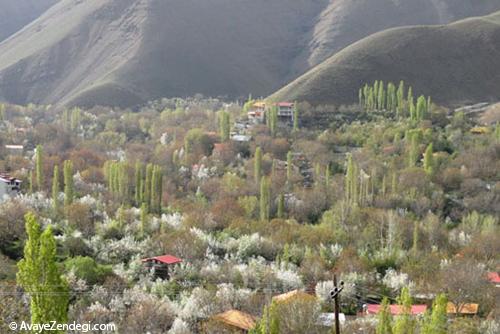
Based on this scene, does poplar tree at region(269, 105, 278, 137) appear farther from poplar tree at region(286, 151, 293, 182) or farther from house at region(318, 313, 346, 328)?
house at region(318, 313, 346, 328)

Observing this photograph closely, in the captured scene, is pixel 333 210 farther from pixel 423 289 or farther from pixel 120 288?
pixel 120 288

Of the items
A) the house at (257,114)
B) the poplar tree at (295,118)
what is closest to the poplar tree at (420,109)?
the poplar tree at (295,118)

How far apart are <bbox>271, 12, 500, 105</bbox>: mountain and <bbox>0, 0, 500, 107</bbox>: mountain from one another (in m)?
40.7

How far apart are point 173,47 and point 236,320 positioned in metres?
135

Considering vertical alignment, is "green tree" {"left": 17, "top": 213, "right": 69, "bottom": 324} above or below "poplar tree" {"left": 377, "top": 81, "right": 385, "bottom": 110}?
below

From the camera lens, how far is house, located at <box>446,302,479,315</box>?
36688mm

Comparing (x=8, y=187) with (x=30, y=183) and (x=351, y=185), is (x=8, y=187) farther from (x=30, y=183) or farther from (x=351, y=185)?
(x=351, y=185)

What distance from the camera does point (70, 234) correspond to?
160ft

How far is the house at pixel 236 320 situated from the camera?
1264 inches

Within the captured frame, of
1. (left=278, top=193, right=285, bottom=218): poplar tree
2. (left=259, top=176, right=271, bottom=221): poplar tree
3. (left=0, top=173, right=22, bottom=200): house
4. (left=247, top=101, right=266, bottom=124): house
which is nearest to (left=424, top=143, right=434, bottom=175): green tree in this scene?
(left=278, top=193, right=285, bottom=218): poplar tree

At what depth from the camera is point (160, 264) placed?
1719 inches

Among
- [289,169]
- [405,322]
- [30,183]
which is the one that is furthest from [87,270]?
[289,169]

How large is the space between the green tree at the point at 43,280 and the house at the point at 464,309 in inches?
845

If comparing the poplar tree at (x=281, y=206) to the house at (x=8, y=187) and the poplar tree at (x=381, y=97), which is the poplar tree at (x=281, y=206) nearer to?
the house at (x=8, y=187)
